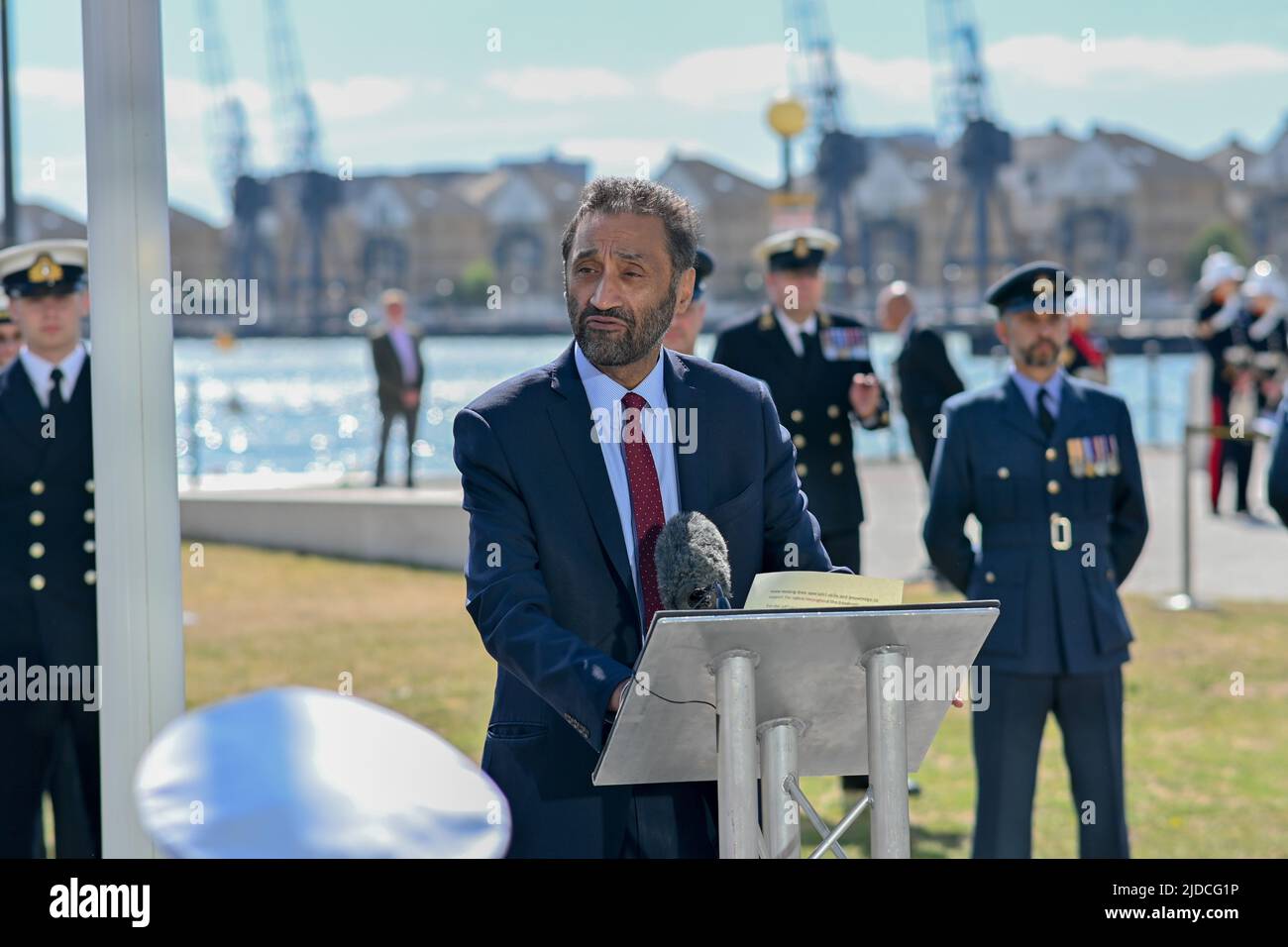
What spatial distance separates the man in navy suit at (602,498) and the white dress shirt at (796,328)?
381 centimetres

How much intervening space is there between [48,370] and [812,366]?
3.21m

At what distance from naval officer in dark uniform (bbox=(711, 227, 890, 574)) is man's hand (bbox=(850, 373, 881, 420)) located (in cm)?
18

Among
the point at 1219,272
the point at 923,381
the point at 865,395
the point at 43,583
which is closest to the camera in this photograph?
the point at 43,583

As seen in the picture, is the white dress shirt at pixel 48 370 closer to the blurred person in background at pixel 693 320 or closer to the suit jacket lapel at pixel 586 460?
the blurred person in background at pixel 693 320

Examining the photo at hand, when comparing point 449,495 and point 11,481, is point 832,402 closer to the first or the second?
point 11,481

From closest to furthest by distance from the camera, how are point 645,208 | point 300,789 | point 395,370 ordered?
point 300,789 → point 645,208 → point 395,370

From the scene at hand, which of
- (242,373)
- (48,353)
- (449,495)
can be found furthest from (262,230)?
(48,353)

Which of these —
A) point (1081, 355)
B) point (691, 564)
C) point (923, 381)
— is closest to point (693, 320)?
point (691, 564)

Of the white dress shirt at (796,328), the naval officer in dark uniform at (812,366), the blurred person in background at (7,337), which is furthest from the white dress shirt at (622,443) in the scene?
the white dress shirt at (796,328)

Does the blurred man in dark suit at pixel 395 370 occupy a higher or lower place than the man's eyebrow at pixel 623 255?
higher

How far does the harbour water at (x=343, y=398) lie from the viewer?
818 inches

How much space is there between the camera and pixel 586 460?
3209 millimetres

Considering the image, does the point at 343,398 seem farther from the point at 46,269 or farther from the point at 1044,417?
the point at 1044,417
